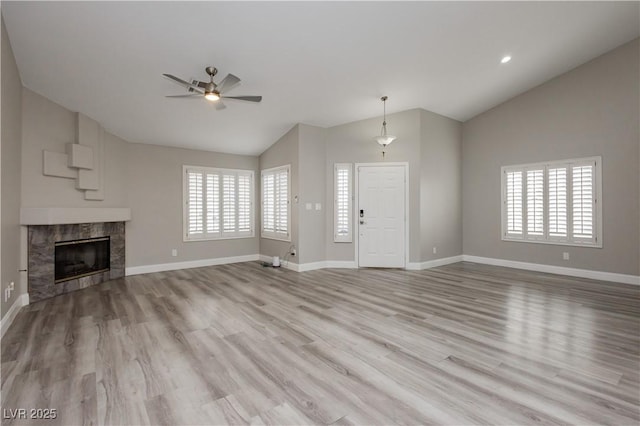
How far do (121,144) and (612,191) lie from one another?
8.80 m

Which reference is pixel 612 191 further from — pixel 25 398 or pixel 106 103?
pixel 106 103

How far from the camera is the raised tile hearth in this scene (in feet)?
13.3

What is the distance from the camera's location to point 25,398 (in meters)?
1.95

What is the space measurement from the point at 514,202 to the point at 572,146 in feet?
4.53

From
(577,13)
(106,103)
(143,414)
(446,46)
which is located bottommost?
(143,414)

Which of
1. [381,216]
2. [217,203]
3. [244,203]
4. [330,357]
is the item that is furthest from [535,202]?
[217,203]

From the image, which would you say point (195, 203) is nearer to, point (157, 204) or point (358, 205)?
point (157, 204)

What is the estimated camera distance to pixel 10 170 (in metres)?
Answer: 3.36

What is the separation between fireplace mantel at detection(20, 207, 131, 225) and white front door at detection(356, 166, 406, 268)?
14.8 feet

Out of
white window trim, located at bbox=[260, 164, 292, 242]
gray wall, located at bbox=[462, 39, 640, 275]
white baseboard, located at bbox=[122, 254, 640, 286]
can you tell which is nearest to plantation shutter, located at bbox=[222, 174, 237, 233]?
white window trim, located at bbox=[260, 164, 292, 242]

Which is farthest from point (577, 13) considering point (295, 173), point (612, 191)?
point (295, 173)

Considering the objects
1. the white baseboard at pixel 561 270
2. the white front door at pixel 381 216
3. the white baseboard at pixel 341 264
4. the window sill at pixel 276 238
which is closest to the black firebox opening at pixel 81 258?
the window sill at pixel 276 238

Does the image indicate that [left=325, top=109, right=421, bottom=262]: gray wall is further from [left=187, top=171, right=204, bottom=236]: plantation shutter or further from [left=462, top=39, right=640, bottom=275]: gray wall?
[left=187, top=171, right=204, bottom=236]: plantation shutter

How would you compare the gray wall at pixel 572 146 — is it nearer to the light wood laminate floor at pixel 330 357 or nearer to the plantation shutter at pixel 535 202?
the plantation shutter at pixel 535 202
